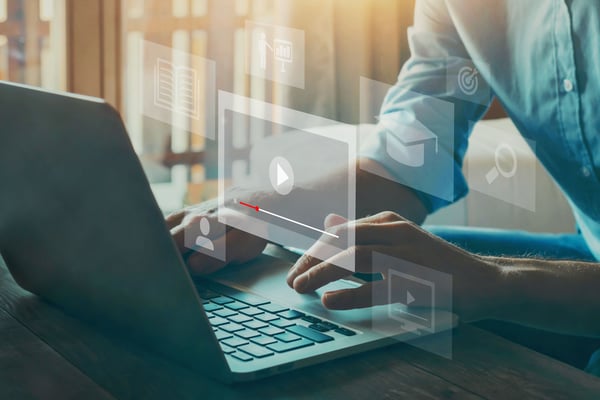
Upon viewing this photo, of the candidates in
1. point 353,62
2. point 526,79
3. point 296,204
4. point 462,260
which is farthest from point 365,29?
point 462,260

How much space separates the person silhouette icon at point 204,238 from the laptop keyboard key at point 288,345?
8.4 inches

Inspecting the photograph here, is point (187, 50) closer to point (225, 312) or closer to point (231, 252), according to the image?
point (231, 252)

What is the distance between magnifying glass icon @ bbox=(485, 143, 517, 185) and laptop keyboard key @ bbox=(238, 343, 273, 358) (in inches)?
65.5

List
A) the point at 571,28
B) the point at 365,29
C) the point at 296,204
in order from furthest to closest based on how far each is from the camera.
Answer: the point at 365,29 < the point at 571,28 < the point at 296,204

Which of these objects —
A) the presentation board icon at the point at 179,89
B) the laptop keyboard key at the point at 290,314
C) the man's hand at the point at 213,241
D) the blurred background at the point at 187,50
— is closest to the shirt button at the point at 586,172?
the man's hand at the point at 213,241

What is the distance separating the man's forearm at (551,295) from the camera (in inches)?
23.1

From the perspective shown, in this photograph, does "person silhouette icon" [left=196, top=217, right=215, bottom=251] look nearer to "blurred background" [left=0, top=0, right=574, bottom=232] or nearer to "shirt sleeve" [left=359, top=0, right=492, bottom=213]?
"shirt sleeve" [left=359, top=0, right=492, bottom=213]

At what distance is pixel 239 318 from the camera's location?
542 millimetres

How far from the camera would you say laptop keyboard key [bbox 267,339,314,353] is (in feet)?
1.56

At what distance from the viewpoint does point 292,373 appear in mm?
465

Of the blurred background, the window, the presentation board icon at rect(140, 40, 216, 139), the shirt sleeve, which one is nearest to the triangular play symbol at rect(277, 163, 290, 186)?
the shirt sleeve

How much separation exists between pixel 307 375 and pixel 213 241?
0.86 feet

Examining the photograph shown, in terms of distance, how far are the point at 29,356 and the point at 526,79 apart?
83 cm

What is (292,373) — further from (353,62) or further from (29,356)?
(353,62)
